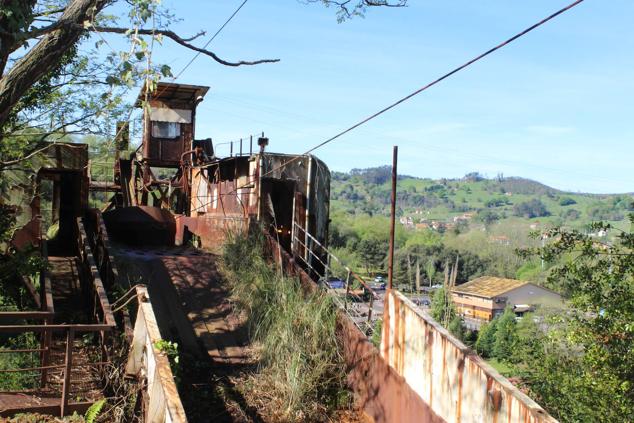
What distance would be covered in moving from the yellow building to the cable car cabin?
72626 mm

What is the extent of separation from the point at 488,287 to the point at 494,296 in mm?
6199

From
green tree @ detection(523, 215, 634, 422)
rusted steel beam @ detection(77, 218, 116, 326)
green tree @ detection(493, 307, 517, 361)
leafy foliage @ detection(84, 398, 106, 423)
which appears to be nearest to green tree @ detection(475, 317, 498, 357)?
green tree @ detection(493, 307, 517, 361)

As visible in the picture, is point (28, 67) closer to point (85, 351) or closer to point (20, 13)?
point (20, 13)

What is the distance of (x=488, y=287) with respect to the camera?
98500 millimetres

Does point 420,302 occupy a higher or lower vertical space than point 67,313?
lower

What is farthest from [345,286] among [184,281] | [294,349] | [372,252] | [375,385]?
[372,252]

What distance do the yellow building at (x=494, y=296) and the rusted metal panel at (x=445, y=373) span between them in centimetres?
8461

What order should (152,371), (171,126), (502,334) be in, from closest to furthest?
(152,371) → (171,126) → (502,334)

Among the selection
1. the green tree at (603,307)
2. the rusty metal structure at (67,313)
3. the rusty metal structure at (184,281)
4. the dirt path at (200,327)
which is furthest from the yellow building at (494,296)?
the dirt path at (200,327)

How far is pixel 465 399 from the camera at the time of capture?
671 cm

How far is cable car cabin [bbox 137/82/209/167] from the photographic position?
23.1 meters

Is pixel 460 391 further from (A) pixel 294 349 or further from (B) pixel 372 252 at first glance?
(B) pixel 372 252

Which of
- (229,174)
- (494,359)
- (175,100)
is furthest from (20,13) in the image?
(494,359)

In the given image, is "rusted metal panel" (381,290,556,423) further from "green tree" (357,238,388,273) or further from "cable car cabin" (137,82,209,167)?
"green tree" (357,238,388,273)
